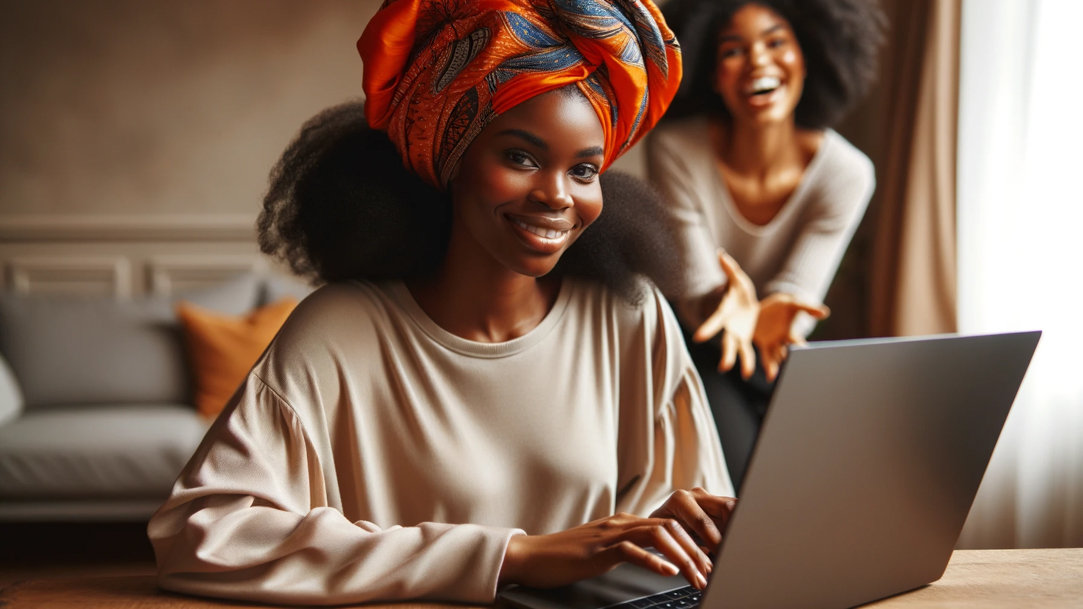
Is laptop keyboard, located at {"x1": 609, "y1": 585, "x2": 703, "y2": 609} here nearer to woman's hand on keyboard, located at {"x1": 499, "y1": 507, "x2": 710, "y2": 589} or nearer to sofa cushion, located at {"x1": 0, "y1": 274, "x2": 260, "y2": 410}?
woman's hand on keyboard, located at {"x1": 499, "y1": 507, "x2": 710, "y2": 589}

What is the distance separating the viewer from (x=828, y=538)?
69 cm

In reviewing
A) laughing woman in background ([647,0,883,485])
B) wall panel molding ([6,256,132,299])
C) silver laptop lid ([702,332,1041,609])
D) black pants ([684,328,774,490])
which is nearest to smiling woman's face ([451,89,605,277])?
silver laptop lid ([702,332,1041,609])

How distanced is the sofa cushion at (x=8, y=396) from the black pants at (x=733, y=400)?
2095mm

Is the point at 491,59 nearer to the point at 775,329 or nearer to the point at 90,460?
the point at 775,329

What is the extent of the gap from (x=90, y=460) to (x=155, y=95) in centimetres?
167

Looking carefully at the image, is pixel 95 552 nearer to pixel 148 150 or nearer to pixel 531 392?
pixel 148 150

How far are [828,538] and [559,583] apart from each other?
0.23 m

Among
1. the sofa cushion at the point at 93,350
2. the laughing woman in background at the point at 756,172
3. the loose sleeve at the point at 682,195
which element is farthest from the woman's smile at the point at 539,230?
the sofa cushion at the point at 93,350

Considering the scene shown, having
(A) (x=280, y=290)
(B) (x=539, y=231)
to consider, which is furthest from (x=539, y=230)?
(A) (x=280, y=290)

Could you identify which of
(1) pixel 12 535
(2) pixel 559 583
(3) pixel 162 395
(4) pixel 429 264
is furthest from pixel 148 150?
(2) pixel 559 583

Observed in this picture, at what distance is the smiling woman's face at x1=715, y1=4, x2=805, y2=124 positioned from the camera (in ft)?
7.02

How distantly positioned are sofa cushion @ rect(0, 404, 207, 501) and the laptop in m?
2.16

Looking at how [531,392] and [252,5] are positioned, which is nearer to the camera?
[531,392]

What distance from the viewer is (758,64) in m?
2.14
